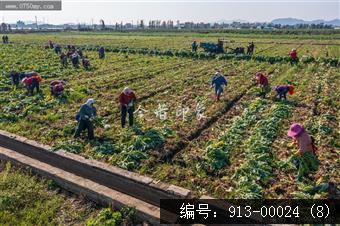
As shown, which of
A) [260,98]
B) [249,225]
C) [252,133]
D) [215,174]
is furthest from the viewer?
[260,98]

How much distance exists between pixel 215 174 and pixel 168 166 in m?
1.28

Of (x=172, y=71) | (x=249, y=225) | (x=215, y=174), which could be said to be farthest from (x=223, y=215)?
(x=172, y=71)

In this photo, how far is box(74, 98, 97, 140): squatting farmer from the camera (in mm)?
10438

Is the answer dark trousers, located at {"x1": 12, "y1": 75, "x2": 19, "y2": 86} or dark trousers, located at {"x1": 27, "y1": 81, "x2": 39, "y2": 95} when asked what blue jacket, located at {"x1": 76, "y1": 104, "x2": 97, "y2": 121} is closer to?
dark trousers, located at {"x1": 27, "y1": 81, "x2": 39, "y2": 95}

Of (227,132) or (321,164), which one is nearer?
(321,164)

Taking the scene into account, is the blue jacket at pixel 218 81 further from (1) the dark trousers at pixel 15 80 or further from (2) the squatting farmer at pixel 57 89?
(1) the dark trousers at pixel 15 80

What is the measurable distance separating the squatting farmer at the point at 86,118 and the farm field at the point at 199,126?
35 centimetres

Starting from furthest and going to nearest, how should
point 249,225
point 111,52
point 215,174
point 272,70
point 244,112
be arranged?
point 111,52 < point 272,70 < point 244,112 < point 215,174 < point 249,225

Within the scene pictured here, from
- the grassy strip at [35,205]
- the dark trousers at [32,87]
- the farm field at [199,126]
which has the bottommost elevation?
the grassy strip at [35,205]

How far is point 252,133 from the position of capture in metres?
10.9

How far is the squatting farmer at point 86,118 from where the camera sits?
34.2ft

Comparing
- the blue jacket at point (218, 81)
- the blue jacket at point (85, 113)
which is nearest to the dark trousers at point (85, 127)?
the blue jacket at point (85, 113)

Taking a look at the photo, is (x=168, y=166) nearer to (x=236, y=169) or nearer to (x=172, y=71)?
(x=236, y=169)

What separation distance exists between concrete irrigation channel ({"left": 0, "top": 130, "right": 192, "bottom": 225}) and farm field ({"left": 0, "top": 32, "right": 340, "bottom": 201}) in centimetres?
47
